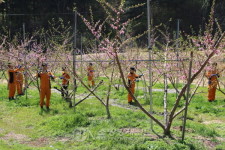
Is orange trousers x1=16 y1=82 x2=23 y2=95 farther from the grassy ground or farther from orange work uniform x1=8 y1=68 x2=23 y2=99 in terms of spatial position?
the grassy ground

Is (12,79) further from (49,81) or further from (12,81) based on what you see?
(49,81)

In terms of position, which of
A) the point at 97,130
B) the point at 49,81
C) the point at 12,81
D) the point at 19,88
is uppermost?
the point at 49,81

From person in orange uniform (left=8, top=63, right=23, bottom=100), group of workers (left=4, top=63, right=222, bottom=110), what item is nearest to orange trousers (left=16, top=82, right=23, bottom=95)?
group of workers (left=4, top=63, right=222, bottom=110)

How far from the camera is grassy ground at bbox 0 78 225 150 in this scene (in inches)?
233

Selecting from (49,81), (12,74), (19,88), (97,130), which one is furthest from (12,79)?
(97,130)

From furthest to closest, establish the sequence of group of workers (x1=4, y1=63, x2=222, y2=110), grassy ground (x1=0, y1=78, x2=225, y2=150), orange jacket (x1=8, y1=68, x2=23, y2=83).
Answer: orange jacket (x1=8, y1=68, x2=23, y2=83) → group of workers (x1=4, y1=63, x2=222, y2=110) → grassy ground (x1=0, y1=78, x2=225, y2=150)

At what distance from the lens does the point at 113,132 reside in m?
6.49

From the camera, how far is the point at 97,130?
264 inches

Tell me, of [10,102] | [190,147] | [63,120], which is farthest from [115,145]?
[10,102]

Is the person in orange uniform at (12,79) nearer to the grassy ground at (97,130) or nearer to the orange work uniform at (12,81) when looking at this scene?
the orange work uniform at (12,81)

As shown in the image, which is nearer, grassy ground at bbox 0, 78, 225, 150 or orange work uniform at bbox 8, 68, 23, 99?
grassy ground at bbox 0, 78, 225, 150

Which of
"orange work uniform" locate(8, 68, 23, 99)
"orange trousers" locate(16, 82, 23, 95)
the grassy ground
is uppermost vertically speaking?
"orange work uniform" locate(8, 68, 23, 99)

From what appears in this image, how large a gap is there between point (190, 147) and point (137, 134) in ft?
3.93

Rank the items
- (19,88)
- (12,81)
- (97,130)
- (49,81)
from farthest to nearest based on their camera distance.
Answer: (19,88) < (12,81) < (49,81) < (97,130)
